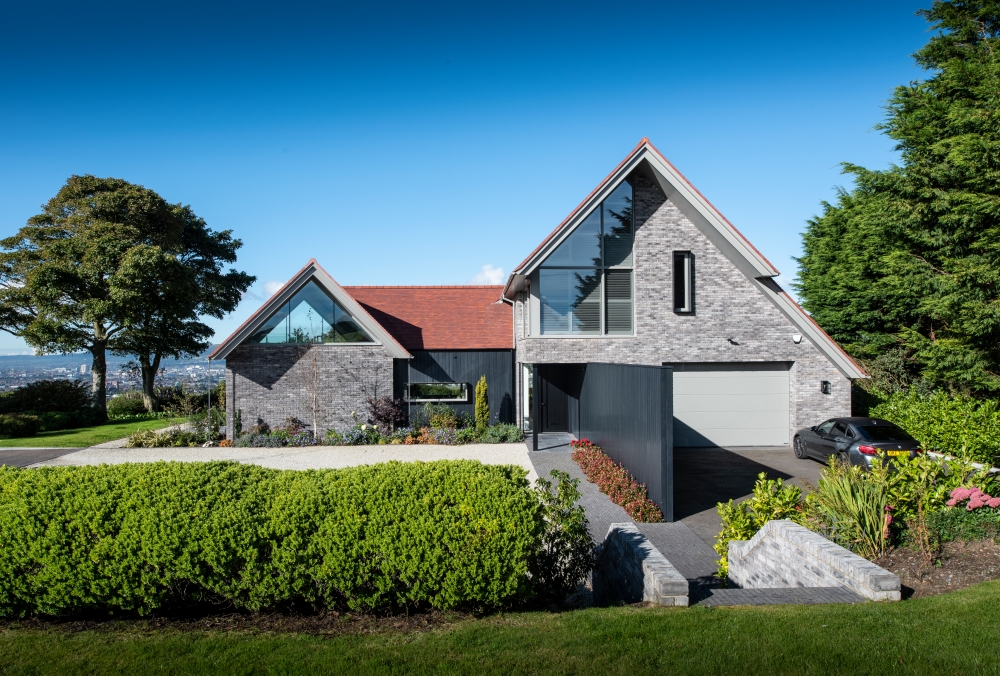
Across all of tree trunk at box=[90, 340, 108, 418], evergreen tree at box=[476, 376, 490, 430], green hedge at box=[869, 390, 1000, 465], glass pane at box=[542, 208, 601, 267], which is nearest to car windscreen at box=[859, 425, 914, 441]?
green hedge at box=[869, 390, 1000, 465]

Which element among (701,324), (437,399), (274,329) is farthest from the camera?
(437,399)

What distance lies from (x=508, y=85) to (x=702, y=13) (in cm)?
502

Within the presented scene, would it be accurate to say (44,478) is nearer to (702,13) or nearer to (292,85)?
(292,85)

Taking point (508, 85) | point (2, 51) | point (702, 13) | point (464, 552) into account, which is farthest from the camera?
point (508, 85)

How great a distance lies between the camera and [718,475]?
1384cm

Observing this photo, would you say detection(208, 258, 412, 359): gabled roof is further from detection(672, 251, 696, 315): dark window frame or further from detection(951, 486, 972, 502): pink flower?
detection(951, 486, 972, 502): pink flower

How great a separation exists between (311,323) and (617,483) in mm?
11771

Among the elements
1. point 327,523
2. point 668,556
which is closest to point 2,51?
point 327,523

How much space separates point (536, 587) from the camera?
6.00 meters

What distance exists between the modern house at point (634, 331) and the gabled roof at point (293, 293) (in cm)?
4

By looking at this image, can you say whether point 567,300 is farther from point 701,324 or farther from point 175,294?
point 175,294

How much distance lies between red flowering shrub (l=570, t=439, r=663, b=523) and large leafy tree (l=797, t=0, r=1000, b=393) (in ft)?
44.2

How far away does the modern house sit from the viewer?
16.6 metres

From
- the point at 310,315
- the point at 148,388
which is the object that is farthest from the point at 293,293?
the point at 148,388
